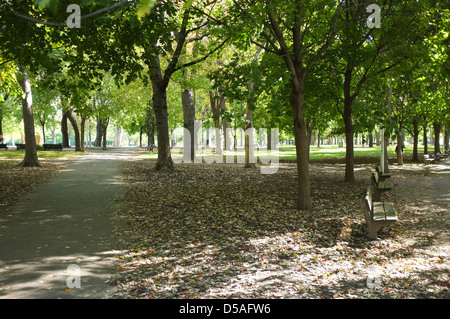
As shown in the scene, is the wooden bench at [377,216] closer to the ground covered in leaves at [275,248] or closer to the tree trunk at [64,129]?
the ground covered in leaves at [275,248]

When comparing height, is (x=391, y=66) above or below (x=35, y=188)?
above

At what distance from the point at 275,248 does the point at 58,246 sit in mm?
3352

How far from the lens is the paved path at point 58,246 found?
163 inches

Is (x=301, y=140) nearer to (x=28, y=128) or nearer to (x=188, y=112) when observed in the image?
(x=188, y=112)

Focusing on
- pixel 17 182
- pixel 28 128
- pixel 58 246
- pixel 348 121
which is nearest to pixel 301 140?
pixel 348 121

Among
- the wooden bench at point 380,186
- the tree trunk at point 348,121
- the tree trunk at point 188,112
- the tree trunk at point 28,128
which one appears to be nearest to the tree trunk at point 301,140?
the wooden bench at point 380,186

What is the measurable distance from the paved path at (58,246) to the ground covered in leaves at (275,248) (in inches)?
12.7

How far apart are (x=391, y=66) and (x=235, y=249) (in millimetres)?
7853

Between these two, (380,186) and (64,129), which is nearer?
(380,186)

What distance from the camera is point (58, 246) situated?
5.59 meters

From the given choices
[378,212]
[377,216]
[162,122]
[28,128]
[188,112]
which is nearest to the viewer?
[377,216]

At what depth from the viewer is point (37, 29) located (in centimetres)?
805
